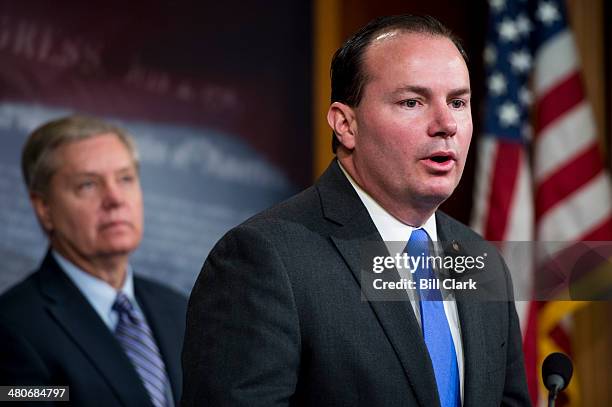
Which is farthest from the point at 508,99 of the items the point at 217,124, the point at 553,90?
the point at 217,124

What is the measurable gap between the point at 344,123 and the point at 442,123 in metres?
0.23

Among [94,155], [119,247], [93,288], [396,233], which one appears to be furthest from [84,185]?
[396,233]

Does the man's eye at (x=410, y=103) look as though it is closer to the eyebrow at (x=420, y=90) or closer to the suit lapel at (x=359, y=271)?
the eyebrow at (x=420, y=90)

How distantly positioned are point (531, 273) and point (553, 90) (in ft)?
8.74

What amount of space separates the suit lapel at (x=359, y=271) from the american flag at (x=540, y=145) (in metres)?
2.42

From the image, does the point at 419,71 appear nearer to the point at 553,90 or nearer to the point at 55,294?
the point at 55,294

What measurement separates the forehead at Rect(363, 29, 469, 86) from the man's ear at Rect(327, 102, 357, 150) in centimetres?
9

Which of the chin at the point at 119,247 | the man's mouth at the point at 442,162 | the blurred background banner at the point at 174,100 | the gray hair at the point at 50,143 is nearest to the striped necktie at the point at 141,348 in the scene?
the chin at the point at 119,247

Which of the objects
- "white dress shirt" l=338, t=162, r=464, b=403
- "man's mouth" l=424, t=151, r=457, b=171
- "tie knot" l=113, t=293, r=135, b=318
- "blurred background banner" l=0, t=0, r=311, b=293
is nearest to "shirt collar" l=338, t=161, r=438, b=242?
"white dress shirt" l=338, t=162, r=464, b=403

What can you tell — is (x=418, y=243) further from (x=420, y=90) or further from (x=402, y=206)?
(x=420, y=90)

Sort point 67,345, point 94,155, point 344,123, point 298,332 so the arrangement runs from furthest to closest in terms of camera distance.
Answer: point 94,155
point 67,345
point 344,123
point 298,332

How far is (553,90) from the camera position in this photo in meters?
4.20

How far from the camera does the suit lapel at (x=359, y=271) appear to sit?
1636mm

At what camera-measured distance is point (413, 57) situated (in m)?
1.71
